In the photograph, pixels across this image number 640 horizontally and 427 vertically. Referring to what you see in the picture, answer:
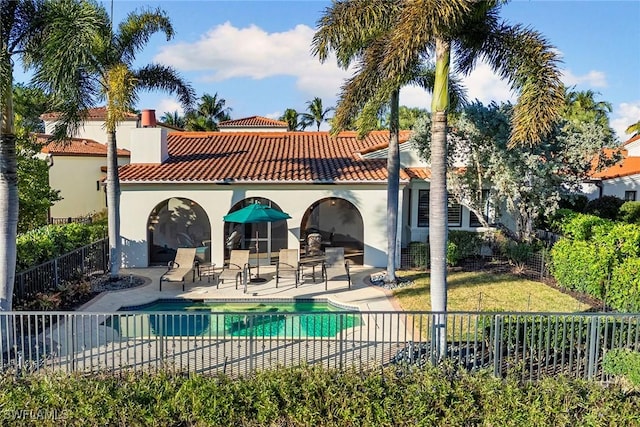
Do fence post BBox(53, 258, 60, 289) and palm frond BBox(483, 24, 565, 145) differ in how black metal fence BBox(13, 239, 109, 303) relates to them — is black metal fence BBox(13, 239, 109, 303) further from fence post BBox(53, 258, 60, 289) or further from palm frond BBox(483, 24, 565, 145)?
palm frond BBox(483, 24, 565, 145)

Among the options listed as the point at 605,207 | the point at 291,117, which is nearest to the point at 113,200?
the point at 605,207

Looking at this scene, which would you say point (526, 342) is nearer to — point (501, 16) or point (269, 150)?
point (501, 16)

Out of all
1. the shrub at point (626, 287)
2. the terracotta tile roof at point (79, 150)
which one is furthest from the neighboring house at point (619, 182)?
the terracotta tile roof at point (79, 150)

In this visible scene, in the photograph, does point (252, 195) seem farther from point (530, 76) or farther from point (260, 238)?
point (530, 76)

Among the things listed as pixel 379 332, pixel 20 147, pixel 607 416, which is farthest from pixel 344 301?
pixel 20 147

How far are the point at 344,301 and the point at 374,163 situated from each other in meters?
8.94

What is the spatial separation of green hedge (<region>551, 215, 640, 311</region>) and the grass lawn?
72cm

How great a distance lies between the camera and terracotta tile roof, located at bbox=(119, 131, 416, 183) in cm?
1889

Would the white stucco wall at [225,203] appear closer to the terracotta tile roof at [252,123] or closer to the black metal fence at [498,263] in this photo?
the black metal fence at [498,263]

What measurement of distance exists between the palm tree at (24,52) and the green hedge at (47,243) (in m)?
3.43

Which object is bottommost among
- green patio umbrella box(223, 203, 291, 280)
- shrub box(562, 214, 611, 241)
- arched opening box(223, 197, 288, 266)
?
arched opening box(223, 197, 288, 266)

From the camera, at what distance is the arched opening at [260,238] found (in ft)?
64.7

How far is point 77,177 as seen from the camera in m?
33.5

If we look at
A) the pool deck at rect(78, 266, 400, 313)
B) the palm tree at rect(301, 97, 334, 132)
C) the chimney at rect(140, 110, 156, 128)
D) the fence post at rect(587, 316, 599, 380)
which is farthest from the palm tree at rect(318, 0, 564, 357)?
the palm tree at rect(301, 97, 334, 132)
